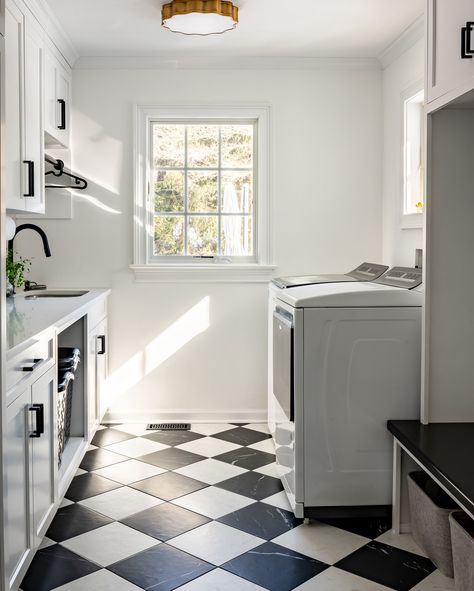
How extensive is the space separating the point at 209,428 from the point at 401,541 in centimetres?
178

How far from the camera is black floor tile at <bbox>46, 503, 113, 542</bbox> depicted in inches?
105

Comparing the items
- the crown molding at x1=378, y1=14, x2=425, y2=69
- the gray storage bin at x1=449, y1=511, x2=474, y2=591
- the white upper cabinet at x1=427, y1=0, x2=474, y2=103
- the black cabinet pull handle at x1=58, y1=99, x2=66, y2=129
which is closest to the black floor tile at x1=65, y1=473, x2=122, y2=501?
the gray storage bin at x1=449, y1=511, x2=474, y2=591

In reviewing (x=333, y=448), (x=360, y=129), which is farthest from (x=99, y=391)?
(x=360, y=129)

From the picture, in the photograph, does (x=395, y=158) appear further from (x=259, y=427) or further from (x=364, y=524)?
(x=364, y=524)

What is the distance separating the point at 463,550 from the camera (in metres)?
1.98

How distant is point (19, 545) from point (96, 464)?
1.48 metres

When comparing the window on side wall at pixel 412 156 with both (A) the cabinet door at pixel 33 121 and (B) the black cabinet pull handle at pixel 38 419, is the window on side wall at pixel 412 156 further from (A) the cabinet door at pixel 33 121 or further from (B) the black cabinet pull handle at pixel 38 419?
(B) the black cabinet pull handle at pixel 38 419

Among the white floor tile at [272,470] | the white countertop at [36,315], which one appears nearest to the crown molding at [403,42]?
the white countertop at [36,315]

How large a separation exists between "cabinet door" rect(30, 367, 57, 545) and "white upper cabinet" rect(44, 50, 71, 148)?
1607 mm

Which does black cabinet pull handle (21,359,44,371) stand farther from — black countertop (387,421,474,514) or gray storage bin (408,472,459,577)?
gray storage bin (408,472,459,577)

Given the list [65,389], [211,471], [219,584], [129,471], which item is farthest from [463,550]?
[129,471]

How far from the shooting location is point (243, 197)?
4.39 m

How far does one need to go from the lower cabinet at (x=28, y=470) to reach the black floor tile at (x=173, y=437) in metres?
1.35

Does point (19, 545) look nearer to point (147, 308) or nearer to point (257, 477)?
point (257, 477)
